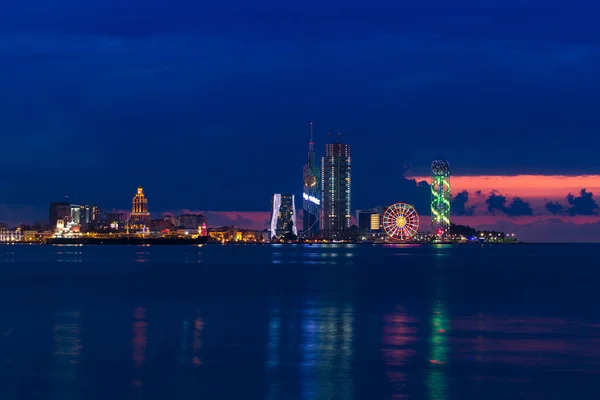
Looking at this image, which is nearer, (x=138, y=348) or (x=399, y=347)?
(x=138, y=348)

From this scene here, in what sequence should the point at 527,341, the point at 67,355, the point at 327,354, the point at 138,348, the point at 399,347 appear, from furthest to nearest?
the point at 527,341
the point at 399,347
the point at 138,348
the point at 327,354
the point at 67,355

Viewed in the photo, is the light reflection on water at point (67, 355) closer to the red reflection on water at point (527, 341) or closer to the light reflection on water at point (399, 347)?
the light reflection on water at point (399, 347)

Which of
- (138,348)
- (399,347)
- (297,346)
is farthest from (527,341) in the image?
(138,348)

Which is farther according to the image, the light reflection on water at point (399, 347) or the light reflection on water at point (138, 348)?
the light reflection on water at point (399, 347)

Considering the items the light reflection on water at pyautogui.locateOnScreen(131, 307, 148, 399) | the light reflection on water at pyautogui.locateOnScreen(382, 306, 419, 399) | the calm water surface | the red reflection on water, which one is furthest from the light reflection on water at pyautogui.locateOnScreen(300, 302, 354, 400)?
the light reflection on water at pyautogui.locateOnScreen(131, 307, 148, 399)

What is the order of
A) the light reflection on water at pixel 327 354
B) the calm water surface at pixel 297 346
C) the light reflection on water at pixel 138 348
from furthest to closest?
1. the light reflection on water at pixel 138 348
2. the calm water surface at pixel 297 346
3. the light reflection on water at pixel 327 354

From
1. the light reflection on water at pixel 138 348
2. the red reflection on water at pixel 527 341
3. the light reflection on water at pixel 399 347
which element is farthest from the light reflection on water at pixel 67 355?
the red reflection on water at pixel 527 341

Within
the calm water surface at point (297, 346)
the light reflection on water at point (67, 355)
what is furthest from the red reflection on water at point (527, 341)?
the light reflection on water at point (67, 355)

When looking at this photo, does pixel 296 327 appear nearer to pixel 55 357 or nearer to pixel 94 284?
pixel 55 357

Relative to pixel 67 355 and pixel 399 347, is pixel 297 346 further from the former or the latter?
pixel 67 355

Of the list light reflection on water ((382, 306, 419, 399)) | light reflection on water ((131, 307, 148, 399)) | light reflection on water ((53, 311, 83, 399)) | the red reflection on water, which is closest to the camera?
light reflection on water ((53, 311, 83, 399))

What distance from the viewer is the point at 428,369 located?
30203 millimetres

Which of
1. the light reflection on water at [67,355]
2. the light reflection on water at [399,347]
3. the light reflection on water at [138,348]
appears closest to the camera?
the light reflection on water at [67,355]

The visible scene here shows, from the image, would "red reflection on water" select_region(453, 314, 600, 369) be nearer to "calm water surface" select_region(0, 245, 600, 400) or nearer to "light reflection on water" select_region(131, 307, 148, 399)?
"calm water surface" select_region(0, 245, 600, 400)
